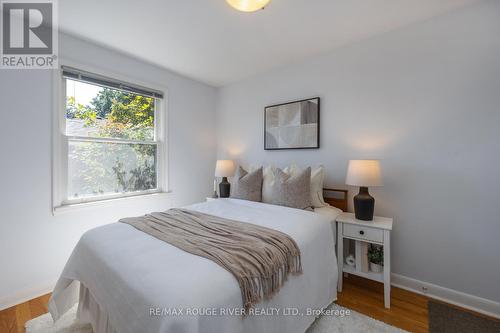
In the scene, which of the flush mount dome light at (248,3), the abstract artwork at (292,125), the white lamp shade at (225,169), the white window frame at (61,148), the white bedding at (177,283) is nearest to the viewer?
the white bedding at (177,283)

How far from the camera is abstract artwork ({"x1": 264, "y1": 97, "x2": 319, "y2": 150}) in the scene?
265 cm

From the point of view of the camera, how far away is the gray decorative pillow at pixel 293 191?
7.06 ft

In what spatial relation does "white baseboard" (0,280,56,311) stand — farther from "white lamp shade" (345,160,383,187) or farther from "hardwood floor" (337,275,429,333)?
"white lamp shade" (345,160,383,187)

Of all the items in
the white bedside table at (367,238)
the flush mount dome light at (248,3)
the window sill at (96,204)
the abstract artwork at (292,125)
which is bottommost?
the white bedside table at (367,238)

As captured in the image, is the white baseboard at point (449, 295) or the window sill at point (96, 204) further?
the window sill at point (96, 204)

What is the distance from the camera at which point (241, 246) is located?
1269mm

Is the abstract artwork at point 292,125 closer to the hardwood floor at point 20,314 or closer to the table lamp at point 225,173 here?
the table lamp at point 225,173

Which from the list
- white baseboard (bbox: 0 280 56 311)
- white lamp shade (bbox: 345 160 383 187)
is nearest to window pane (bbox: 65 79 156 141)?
white baseboard (bbox: 0 280 56 311)

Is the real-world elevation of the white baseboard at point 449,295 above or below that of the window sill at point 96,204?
below

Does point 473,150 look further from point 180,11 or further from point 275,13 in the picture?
point 180,11

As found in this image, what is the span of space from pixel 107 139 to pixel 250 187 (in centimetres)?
179

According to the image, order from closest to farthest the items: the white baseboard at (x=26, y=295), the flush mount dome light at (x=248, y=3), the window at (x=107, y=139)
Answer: the flush mount dome light at (x=248, y=3) < the white baseboard at (x=26, y=295) < the window at (x=107, y=139)

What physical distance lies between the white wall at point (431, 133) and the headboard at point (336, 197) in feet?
0.36

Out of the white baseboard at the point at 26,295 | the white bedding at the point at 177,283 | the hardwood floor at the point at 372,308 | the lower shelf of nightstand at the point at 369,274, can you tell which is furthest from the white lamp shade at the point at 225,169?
the white baseboard at the point at 26,295
